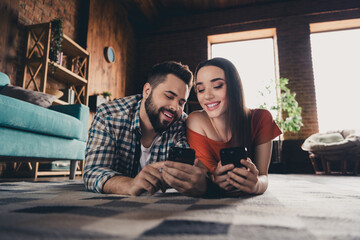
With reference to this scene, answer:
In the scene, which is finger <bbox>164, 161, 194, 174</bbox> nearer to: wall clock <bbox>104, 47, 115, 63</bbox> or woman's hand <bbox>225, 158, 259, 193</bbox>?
woman's hand <bbox>225, 158, 259, 193</bbox>

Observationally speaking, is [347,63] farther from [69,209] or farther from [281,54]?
[69,209]

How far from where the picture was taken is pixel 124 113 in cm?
126

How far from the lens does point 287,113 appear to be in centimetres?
465

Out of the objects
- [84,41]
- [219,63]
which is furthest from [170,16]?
[219,63]

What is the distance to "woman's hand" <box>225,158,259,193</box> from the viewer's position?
2.97 feet

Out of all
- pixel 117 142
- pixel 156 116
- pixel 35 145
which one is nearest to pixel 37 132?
pixel 35 145

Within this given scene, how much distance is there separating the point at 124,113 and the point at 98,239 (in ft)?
3.00

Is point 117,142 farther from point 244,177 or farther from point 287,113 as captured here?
point 287,113

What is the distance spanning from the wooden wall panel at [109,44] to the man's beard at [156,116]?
300 centimetres

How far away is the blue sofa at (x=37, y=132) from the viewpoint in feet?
4.94

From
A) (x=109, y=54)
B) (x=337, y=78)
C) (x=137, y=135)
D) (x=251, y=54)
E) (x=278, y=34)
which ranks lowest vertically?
(x=137, y=135)

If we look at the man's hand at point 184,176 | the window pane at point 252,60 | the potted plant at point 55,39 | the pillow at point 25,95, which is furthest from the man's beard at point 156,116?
the window pane at point 252,60

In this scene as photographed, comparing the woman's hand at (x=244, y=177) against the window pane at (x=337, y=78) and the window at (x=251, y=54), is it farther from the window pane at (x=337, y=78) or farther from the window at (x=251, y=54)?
the window pane at (x=337, y=78)

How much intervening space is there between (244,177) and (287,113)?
4.14 m
